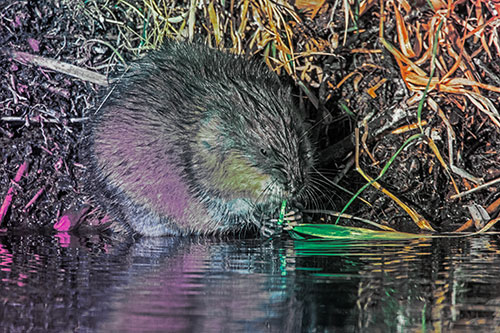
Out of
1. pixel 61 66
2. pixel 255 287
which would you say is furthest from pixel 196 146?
pixel 255 287

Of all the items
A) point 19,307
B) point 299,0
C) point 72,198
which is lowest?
point 19,307

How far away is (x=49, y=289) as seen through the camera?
3033mm

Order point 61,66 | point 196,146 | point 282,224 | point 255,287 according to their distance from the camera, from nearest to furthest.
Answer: point 255,287 → point 196,146 → point 282,224 → point 61,66

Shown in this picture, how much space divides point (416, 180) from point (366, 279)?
7.12 feet

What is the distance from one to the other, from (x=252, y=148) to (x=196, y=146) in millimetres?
385

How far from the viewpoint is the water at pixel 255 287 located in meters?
2.48

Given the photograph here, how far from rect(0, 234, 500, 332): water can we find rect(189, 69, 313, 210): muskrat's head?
0.38m

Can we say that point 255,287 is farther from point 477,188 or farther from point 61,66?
point 61,66

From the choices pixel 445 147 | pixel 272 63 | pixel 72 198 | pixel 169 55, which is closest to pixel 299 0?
pixel 272 63

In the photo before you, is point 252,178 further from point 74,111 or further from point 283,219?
point 74,111

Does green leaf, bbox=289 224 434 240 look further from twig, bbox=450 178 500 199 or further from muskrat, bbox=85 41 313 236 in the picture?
twig, bbox=450 178 500 199

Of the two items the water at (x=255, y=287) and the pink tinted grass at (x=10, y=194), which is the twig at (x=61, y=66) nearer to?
the pink tinted grass at (x=10, y=194)

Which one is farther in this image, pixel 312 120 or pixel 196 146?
pixel 312 120

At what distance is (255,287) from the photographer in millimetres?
3025
